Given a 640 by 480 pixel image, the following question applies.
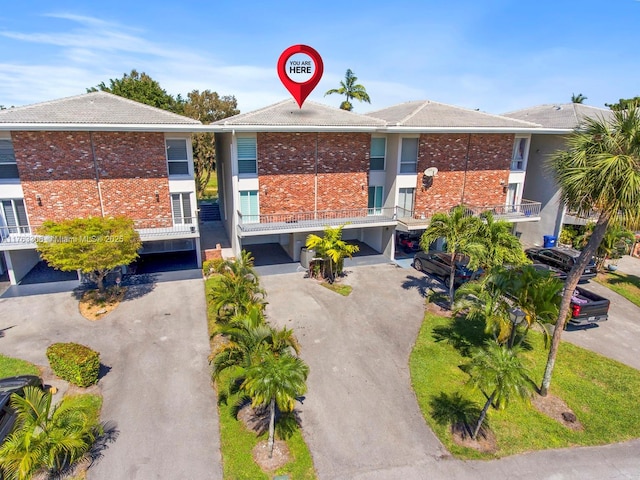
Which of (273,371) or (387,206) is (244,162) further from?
(273,371)

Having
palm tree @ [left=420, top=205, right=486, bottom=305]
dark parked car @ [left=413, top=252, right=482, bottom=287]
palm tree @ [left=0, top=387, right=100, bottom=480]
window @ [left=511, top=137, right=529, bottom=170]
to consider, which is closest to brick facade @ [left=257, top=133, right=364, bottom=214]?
dark parked car @ [left=413, top=252, right=482, bottom=287]

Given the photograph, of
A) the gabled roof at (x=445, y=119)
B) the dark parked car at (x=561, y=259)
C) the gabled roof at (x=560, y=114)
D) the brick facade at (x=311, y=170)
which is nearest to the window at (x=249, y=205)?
the brick facade at (x=311, y=170)

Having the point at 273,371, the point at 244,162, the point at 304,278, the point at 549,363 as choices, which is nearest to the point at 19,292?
the point at 244,162

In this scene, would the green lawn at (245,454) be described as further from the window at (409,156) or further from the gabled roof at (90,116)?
the window at (409,156)

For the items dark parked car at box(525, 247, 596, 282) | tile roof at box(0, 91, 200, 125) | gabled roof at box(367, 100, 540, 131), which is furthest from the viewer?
gabled roof at box(367, 100, 540, 131)

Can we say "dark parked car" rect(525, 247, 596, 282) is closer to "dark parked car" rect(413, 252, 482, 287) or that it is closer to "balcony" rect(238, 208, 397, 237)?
"dark parked car" rect(413, 252, 482, 287)

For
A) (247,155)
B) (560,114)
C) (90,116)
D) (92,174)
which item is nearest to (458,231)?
(247,155)
